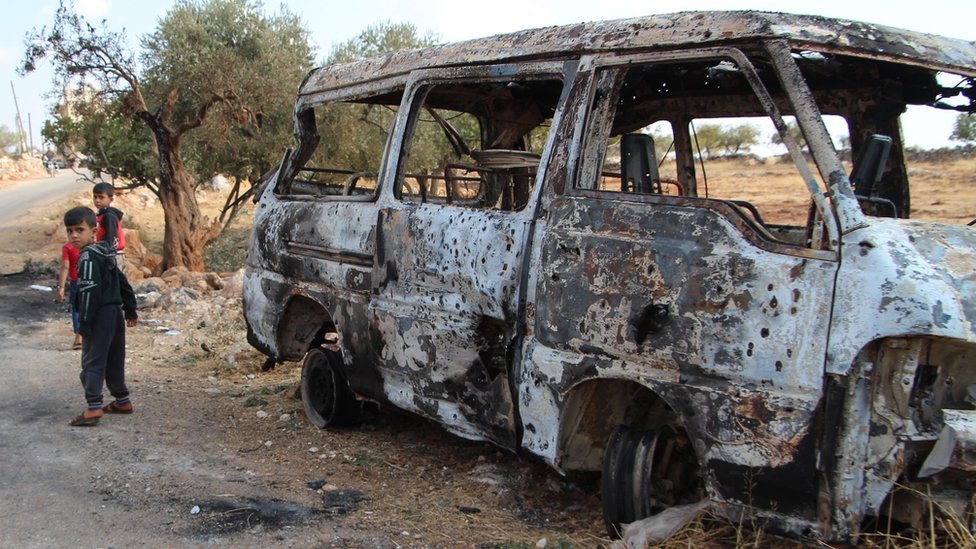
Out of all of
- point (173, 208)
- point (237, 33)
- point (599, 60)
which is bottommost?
point (173, 208)

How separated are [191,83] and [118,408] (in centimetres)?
942

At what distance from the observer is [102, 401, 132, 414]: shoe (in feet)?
19.7

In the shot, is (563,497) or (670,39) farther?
(563,497)

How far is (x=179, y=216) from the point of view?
50.3 feet

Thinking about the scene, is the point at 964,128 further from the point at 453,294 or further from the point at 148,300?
the point at 148,300

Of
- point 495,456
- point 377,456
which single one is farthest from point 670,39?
point 377,456

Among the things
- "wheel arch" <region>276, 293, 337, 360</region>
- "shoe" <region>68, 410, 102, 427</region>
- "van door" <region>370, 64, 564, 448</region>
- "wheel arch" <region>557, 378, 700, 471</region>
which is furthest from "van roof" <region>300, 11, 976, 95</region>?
"shoe" <region>68, 410, 102, 427</region>

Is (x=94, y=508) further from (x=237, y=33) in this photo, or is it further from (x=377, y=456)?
(x=237, y=33)

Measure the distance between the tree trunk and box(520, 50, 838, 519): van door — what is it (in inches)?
480

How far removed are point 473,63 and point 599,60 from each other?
0.86m

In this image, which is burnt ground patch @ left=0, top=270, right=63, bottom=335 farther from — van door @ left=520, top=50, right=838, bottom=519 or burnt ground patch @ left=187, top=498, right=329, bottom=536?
van door @ left=520, top=50, right=838, bottom=519

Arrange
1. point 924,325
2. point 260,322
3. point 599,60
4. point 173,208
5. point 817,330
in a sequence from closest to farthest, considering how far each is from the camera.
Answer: point 924,325
point 817,330
point 599,60
point 260,322
point 173,208

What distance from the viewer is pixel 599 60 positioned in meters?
3.76

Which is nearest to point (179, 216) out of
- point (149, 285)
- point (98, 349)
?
point (149, 285)
